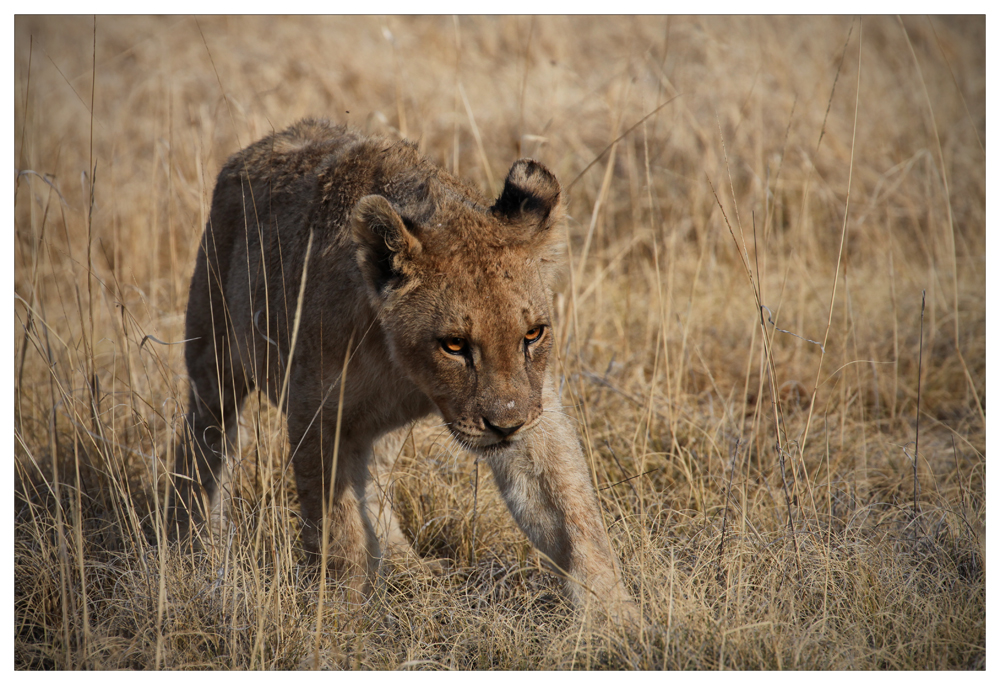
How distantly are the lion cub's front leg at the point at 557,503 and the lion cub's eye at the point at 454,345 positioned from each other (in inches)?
20.7

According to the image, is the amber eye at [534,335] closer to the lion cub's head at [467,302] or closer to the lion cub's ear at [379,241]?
the lion cub's head at [467,302]

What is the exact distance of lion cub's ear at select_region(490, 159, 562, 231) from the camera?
3.14m

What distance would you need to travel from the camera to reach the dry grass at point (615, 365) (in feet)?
9.98

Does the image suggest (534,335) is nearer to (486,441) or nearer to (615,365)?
(486,441)

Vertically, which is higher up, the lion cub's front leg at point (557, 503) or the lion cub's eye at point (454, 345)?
→ the lion cub's eye at point (454, 345)

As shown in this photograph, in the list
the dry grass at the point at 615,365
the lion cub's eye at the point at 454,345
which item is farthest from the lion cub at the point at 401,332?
the dry grass at the point at 615,365

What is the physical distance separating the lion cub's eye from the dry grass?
85cm

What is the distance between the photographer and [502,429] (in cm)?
286

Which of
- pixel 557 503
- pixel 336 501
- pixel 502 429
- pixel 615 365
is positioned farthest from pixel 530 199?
pixel 615 365

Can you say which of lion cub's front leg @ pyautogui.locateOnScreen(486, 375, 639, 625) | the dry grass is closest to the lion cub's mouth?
lion cub's front leg @ pyautogui.locateOnScreen(486, 375, 639, 625)

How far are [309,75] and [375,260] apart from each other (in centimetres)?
747

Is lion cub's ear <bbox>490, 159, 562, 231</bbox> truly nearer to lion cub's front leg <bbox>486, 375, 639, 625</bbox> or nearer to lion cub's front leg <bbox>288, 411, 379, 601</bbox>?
lion cub's front leg <bbox>486, 375, 639, 625</bbox>

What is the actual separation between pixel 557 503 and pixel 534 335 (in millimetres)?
762

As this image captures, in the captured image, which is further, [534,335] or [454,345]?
[534,335]
